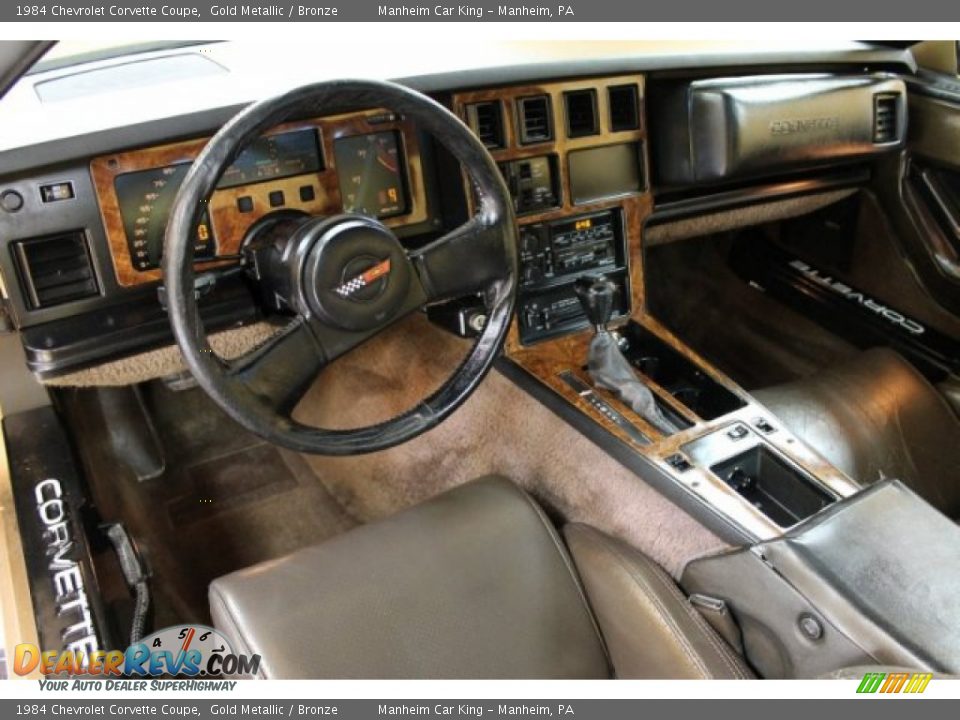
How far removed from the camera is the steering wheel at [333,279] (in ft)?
3.50

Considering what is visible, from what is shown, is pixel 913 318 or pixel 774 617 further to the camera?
pixel 913 318

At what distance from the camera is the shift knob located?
157 cm

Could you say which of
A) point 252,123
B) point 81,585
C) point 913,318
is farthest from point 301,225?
point 913,318

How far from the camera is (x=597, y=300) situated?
61.9 inches

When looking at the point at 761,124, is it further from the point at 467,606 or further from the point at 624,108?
the point at 467,606

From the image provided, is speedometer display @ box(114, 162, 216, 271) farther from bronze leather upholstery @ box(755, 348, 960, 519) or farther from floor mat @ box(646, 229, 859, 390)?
floor mat @ box(646, 229, 859, 390)

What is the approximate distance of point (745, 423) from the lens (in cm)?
151

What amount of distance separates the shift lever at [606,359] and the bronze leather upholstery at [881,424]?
1.20ft

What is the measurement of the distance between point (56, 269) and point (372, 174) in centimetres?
52

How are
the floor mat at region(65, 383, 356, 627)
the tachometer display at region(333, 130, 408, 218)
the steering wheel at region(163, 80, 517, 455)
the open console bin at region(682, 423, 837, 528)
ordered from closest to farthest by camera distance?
the steering wheel at region(163, 80, 517, 455) < the open console bin at region(682, 423, 837, 528) < the tachometer display at region(333, 130, 408, 218) < the floor mat at region(65, 383, 356, 627)

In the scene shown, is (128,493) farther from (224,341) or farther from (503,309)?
(503,309)

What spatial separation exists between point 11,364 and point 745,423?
1.34m

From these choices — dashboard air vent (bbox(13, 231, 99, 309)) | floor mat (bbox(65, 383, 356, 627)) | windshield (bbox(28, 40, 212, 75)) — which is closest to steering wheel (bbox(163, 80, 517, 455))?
dashboard air vent (bbox(13, 231, 99, 309))

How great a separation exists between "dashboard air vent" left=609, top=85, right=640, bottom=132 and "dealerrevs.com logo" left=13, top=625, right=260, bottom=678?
114cm
